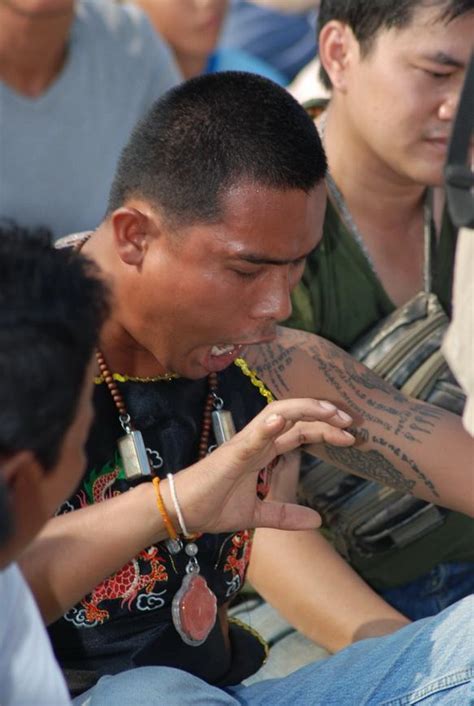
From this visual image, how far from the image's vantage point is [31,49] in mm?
3234

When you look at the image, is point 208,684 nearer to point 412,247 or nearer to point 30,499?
point 30,499

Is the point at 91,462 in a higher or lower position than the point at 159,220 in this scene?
lower

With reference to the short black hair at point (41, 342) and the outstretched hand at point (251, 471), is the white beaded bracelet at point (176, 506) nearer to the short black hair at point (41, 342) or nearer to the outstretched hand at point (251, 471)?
the outstretched hand at point (251, 471)

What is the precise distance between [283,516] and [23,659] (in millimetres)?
543

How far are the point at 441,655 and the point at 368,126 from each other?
104 cm

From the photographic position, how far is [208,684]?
198 centimetres

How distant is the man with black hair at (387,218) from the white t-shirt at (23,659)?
968 millimetres

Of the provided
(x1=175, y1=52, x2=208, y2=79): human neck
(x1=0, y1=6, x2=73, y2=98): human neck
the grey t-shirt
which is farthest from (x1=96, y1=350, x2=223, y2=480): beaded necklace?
(x1=175, y1=52, x2=208, y2=79): human neck

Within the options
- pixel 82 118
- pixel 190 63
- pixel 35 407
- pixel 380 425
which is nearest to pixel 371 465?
pixel 380 425

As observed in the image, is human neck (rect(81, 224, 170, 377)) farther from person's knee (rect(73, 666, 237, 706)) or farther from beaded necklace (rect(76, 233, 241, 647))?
person's knee (rect(73, 666, 237, 706))

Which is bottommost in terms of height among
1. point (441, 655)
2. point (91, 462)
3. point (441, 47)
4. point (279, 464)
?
point (441, 655)

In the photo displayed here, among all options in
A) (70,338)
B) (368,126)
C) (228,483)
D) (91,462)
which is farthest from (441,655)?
(368,126)

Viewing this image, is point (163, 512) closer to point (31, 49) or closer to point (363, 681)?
point (363, 681)

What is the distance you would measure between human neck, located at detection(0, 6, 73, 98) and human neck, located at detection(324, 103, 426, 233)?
36.1 inches
